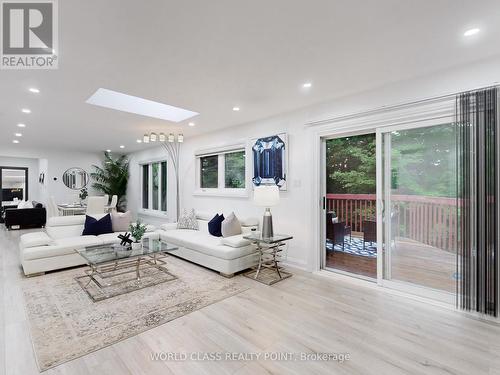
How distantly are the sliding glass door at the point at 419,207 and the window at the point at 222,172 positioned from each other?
2.70m

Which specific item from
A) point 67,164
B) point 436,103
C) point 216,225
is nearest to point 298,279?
point 216,225

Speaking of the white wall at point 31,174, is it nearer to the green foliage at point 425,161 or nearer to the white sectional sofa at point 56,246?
the white sectional sofa at point 56,246

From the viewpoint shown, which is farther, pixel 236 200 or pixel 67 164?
pixel 67 164

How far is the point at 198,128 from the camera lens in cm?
541

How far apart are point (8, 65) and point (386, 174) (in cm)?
445

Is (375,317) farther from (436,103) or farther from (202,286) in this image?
(436,103)

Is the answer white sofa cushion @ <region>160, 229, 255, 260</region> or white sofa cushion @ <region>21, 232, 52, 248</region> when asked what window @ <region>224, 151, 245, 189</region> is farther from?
white sofa cushion @ <region>21, 232, 52, 248</region>

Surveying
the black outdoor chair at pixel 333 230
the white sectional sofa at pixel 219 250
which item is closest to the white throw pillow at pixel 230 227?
the white sectional sofa at pixel 219 250

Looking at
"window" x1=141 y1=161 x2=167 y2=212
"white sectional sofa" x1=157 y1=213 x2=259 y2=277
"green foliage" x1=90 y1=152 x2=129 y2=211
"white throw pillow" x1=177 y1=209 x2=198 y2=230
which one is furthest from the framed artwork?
"green foliage" x1=90 y1=152 x2=129 y2=211

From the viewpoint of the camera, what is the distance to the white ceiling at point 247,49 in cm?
182

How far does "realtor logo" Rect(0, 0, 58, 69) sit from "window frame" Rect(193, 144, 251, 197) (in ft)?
10.3

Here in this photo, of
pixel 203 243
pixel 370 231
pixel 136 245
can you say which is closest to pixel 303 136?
pixel 370 231

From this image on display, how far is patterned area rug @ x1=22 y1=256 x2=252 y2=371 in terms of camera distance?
2108mm

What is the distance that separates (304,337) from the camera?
2.22m
